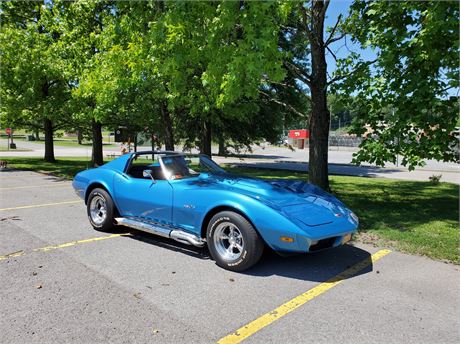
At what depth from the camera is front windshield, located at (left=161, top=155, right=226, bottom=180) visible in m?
5.63

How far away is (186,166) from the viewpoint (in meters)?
5.96

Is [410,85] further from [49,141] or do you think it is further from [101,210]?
[49,141]

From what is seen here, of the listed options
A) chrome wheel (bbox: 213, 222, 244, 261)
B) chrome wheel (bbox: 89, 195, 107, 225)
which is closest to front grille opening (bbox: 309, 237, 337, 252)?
chrome wheel (bbox: 213, 222, 244, 261)

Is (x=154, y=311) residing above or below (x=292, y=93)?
below

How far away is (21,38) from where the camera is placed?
15.3 metres

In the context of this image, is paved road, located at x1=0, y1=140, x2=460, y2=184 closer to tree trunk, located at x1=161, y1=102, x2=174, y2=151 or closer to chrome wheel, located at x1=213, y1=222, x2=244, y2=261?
tree trunk, located at x1=161, y1=102, x2=174, y2=151

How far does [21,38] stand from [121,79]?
27.6 ft

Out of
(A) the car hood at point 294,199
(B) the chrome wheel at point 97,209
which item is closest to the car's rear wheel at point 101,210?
(B) the chrome wheel at point 97,209

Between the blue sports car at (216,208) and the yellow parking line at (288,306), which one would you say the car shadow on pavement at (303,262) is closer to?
the yellow parking line at (288,306)

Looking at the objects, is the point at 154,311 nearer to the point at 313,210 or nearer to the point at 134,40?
the point at 313,210

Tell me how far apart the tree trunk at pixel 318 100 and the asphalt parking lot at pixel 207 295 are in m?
4.08

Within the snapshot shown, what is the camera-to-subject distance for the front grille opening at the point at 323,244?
4.24 metres

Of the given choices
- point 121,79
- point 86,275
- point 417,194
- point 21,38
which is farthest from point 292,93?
point 86,275

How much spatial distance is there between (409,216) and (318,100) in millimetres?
3359
